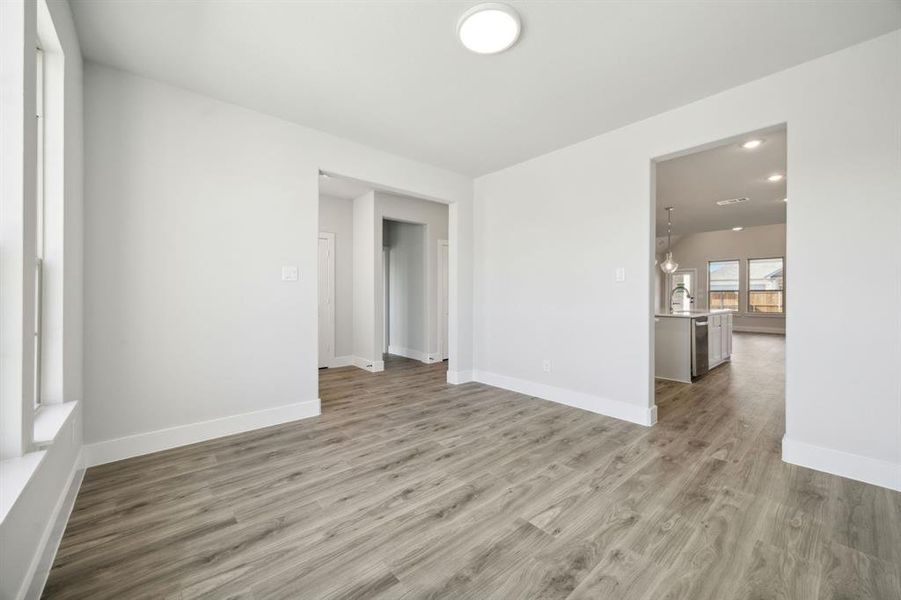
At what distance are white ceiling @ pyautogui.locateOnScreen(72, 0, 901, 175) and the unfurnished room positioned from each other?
0.02 meters

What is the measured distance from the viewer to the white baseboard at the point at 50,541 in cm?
128

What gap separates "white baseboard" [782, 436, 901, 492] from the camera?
2.06 metres

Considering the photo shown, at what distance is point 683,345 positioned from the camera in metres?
4.63

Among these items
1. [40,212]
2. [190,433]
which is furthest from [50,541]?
[40,212]

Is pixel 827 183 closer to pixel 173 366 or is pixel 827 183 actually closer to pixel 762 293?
pixel 173 366

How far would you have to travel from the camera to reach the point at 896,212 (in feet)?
6.76

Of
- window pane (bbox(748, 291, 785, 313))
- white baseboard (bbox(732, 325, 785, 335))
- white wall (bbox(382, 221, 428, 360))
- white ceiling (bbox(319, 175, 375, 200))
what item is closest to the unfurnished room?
white ceiling (bbox(319, 175, 375, 200))

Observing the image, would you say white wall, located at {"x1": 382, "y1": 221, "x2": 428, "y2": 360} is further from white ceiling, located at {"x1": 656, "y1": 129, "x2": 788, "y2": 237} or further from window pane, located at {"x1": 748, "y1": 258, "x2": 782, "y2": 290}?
window pane, located at {"x1": 748, "y1": 258, "x2": 782, "y2": 290}

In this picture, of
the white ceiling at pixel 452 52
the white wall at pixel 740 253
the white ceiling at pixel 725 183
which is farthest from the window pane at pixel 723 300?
the white ceiling at pixel 452 52

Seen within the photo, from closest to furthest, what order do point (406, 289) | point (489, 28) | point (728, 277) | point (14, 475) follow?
point (14, 475) < point (489, 28) < point (406, 289) < point (728, 277)

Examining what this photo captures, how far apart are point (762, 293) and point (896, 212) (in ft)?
33.2

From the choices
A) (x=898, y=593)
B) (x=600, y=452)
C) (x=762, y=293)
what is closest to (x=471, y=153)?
(x=600, y=452)

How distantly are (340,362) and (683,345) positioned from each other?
4.85 m

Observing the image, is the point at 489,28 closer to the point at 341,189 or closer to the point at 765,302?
the point at 341,189
